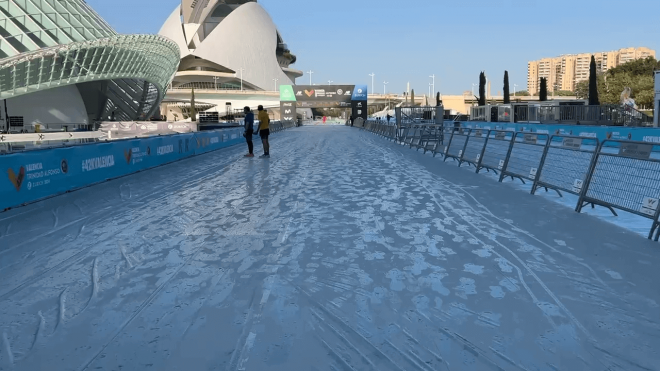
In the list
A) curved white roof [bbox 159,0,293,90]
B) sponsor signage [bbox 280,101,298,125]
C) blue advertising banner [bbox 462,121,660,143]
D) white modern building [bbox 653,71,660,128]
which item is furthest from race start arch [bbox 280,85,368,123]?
curved white roof [bbox 159,0,293,90]

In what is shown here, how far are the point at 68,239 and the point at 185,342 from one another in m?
4.10

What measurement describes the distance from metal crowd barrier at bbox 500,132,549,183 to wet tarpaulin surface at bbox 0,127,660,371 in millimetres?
2442

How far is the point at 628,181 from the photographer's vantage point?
26.4ft

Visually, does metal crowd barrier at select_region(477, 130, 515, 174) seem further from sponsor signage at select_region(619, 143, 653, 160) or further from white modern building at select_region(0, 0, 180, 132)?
white modern building at select_region(0, 0, 180, 132)

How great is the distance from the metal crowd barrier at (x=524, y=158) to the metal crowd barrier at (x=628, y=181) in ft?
7.13

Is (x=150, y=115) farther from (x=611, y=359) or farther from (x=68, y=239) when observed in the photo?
(x=611, y=359)

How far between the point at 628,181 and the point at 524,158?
14.0ft

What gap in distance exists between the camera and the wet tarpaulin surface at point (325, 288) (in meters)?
3.66

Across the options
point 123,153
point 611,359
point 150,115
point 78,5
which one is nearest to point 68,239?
point 611,359

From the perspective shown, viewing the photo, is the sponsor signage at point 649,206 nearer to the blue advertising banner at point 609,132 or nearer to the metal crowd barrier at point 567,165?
the metal crowd barrier at point 567,165

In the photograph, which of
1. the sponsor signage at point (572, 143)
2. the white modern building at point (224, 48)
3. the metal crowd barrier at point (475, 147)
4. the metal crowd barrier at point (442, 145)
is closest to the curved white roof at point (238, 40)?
the white modern building at point (224, 48)

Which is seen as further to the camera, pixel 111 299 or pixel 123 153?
pixel 123 153

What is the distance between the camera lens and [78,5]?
45.4 m

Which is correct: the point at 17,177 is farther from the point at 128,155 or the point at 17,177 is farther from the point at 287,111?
the point at 287,111
